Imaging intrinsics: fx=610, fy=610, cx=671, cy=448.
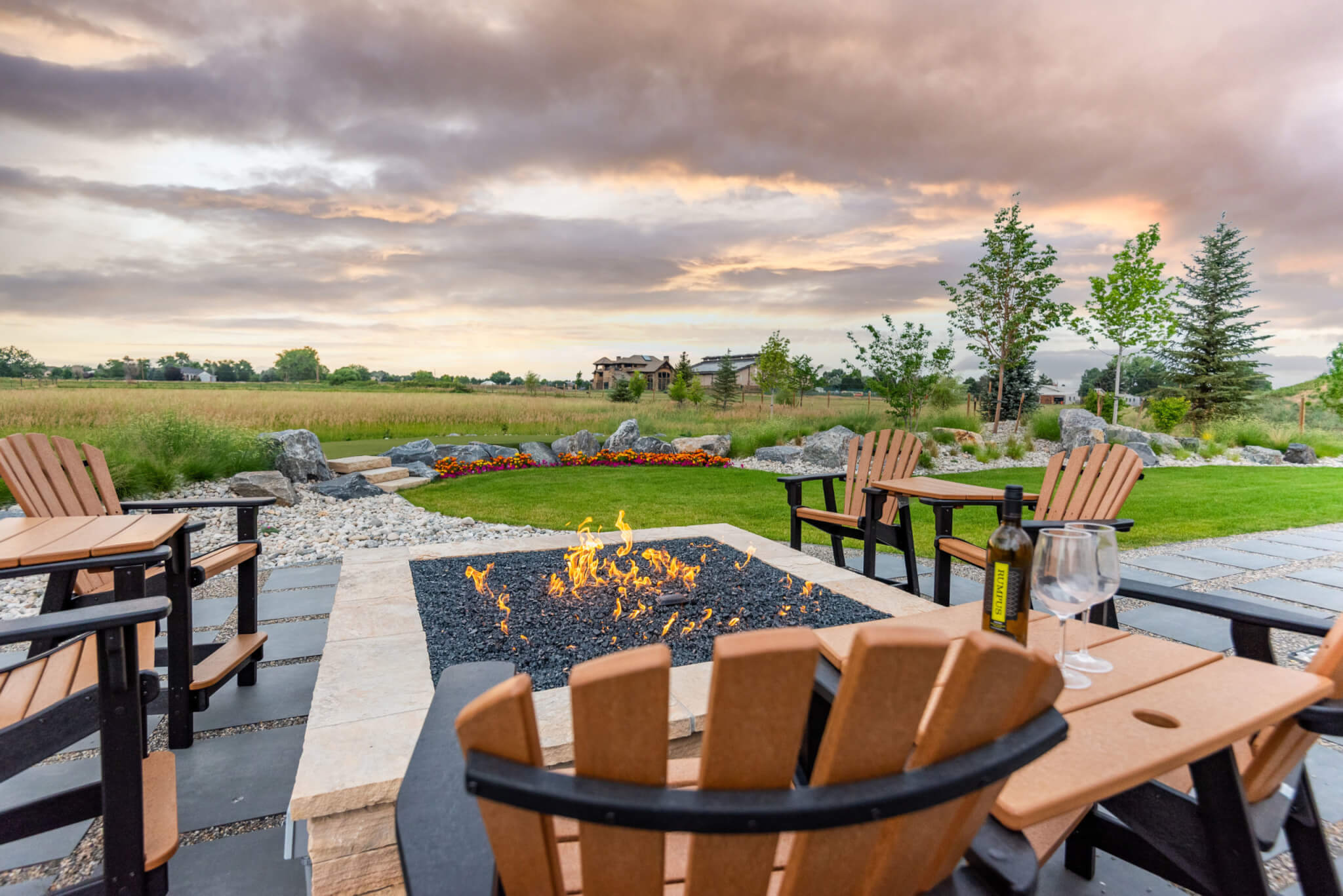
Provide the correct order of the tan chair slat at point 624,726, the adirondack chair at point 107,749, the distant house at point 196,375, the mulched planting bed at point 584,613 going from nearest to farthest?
the tan chair slat at point 624,726
the adirondack chair at point 107,749
the mulched planting bed at point 584,613
the distant house at point 196,375

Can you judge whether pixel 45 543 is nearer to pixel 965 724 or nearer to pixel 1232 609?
pixel 965 724

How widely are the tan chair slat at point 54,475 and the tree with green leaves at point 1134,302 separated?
16767 millimetres

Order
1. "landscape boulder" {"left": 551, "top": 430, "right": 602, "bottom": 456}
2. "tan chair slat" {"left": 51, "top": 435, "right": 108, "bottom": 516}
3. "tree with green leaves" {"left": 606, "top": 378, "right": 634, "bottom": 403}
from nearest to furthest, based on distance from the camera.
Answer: "tan chair slat" {"left": 51, "top": 435, "right": 108, "bottom": 516}, "landscape boulder" {"left": 551, "top": 430, "right": 602, "bottom": 456}, "tree with green leaves" {"left": 606, "top": 378, "right": 634, "bottom": 403}

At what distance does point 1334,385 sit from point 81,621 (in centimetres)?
2789

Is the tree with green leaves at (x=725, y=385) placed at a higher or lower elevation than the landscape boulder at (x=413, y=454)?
higher

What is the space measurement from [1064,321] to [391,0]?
14.8 metres

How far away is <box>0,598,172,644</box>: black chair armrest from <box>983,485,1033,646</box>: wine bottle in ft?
5.82

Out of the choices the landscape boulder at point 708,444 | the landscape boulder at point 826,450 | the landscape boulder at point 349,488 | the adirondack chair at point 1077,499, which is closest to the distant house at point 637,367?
the landscape boulder at point 708,444

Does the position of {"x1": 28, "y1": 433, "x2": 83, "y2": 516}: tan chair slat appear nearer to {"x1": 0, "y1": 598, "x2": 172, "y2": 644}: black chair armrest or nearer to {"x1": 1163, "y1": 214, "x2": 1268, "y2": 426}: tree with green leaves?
{"x1": 0, "y1": 598, "x2": 172, "y2": 644}: black chair armrest

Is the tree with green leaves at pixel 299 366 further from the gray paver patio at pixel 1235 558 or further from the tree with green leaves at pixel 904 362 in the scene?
the gray paver patio at pixel 1235 558

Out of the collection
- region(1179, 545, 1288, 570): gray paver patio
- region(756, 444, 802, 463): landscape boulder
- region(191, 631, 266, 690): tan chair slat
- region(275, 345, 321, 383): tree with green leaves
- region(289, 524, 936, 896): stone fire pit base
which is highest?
region(275, 345, 321, 383): tree with green leaves

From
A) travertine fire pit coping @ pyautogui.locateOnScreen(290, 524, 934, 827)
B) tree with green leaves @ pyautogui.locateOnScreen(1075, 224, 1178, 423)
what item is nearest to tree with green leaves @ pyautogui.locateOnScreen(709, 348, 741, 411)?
tree with green leaves @ pyautogui.locateOnScreen(1075, 224, 1178, 423)

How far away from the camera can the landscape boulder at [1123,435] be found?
1220 cm

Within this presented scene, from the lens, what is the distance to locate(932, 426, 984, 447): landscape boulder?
1234 centimetres
